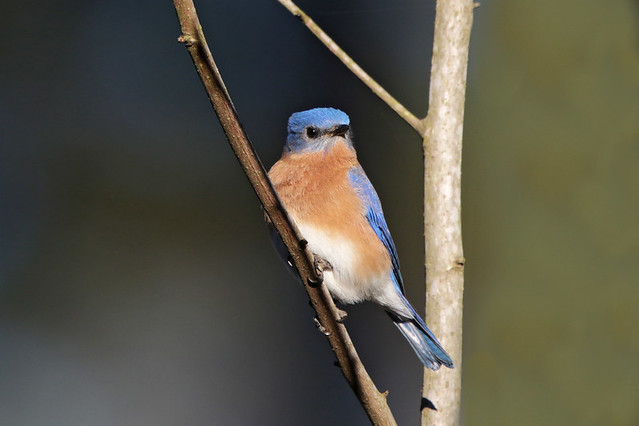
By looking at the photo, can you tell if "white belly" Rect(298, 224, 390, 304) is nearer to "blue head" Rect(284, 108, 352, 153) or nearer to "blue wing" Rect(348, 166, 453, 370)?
"blue wing" Rect(348, 166, 453, 370)

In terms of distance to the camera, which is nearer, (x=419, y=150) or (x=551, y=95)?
(x=551, y=95)

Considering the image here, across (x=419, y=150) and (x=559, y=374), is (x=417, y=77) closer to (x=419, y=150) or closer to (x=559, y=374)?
(x=419, y=150)

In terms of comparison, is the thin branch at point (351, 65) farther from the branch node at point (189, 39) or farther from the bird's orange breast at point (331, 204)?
the branch node at point (189, 39)

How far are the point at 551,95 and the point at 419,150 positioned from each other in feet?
10.5

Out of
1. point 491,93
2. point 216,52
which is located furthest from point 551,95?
point 216,52

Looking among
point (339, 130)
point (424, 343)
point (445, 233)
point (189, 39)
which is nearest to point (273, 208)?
point (189, 39)

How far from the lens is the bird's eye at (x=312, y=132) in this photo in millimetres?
3539

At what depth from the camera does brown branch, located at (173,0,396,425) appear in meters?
1.66

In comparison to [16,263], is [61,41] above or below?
above

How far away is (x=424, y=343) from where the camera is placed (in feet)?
9.14

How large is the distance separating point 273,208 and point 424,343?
45.4 inches

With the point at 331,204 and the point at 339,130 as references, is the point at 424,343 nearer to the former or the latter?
the point at 331,204

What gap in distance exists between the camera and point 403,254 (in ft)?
21.2

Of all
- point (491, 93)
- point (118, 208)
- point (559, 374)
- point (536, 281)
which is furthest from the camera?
point (118, 208)
